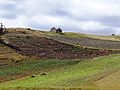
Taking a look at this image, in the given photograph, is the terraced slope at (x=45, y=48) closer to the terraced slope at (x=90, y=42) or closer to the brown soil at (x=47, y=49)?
the brown soil at (x=47, y=49)

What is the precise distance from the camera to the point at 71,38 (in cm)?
9300

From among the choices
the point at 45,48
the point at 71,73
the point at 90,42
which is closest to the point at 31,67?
the point at 71,73

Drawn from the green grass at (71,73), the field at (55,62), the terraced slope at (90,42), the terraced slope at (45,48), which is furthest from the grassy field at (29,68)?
the terraced slope at (90,42)

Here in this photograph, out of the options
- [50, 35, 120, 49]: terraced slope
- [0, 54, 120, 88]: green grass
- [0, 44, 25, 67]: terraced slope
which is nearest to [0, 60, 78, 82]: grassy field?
[0, 44, 25, 67]: terraced slope

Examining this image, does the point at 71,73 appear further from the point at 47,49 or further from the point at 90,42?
the point at 90,42

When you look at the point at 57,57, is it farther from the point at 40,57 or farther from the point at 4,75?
the point at 4,75

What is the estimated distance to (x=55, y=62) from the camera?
63594 mm

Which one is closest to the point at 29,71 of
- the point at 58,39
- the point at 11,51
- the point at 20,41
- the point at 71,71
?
the point at 71,71

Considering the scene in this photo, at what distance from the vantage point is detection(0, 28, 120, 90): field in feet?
139

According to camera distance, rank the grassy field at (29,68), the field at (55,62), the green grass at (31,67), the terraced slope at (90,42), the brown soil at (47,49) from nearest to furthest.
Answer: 1. the field at (55,62)
2. the grassy field at (29,68)
3. the green grass at (31,67)
4. the brown soil at (47,49)
5. the terraced slope at (90,42)

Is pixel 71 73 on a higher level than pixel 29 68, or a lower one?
higher

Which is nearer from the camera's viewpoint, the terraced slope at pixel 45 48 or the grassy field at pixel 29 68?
the grassy field at pixel 29 68

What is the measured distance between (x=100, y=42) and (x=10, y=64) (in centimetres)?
3081

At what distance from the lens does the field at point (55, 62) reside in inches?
1671
